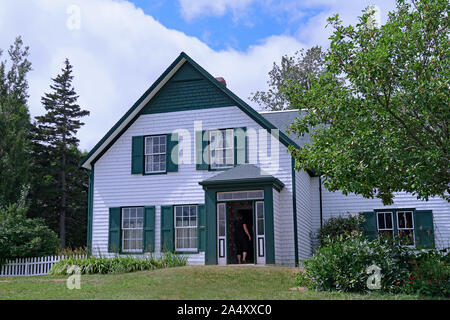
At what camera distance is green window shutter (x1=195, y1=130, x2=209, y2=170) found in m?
19.1

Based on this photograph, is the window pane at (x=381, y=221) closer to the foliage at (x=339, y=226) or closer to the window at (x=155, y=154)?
the foliage at (x=339, y=226)

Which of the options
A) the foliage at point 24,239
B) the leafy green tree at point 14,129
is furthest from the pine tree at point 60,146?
the foliage at point 24,239

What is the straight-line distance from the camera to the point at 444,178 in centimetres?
1151

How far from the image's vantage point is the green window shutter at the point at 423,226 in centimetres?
1986

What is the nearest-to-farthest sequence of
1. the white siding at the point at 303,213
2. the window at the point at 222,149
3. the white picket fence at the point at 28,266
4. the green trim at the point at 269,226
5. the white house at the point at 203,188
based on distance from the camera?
1. the green trim at the point at 269,226
2. the white house at the point at 203,188
3. the white siding at the point at 303,213
4. the window at the point at 222,149
5. the white picket fence at the point at 28,266

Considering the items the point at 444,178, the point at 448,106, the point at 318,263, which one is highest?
the point at 448,106

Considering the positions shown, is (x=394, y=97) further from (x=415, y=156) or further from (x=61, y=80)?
(x=61, y=80)

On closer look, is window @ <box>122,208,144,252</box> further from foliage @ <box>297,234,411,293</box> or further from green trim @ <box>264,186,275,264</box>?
foliage @ <box>297,234,411,293</box>

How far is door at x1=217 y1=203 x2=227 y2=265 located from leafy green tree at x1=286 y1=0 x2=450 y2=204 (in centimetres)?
586

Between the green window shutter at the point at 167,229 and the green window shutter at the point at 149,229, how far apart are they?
0.41 metres

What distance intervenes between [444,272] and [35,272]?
15.0 metres

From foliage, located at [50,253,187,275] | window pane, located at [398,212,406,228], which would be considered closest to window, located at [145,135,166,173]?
foliage, located at [50,253,187,275]
